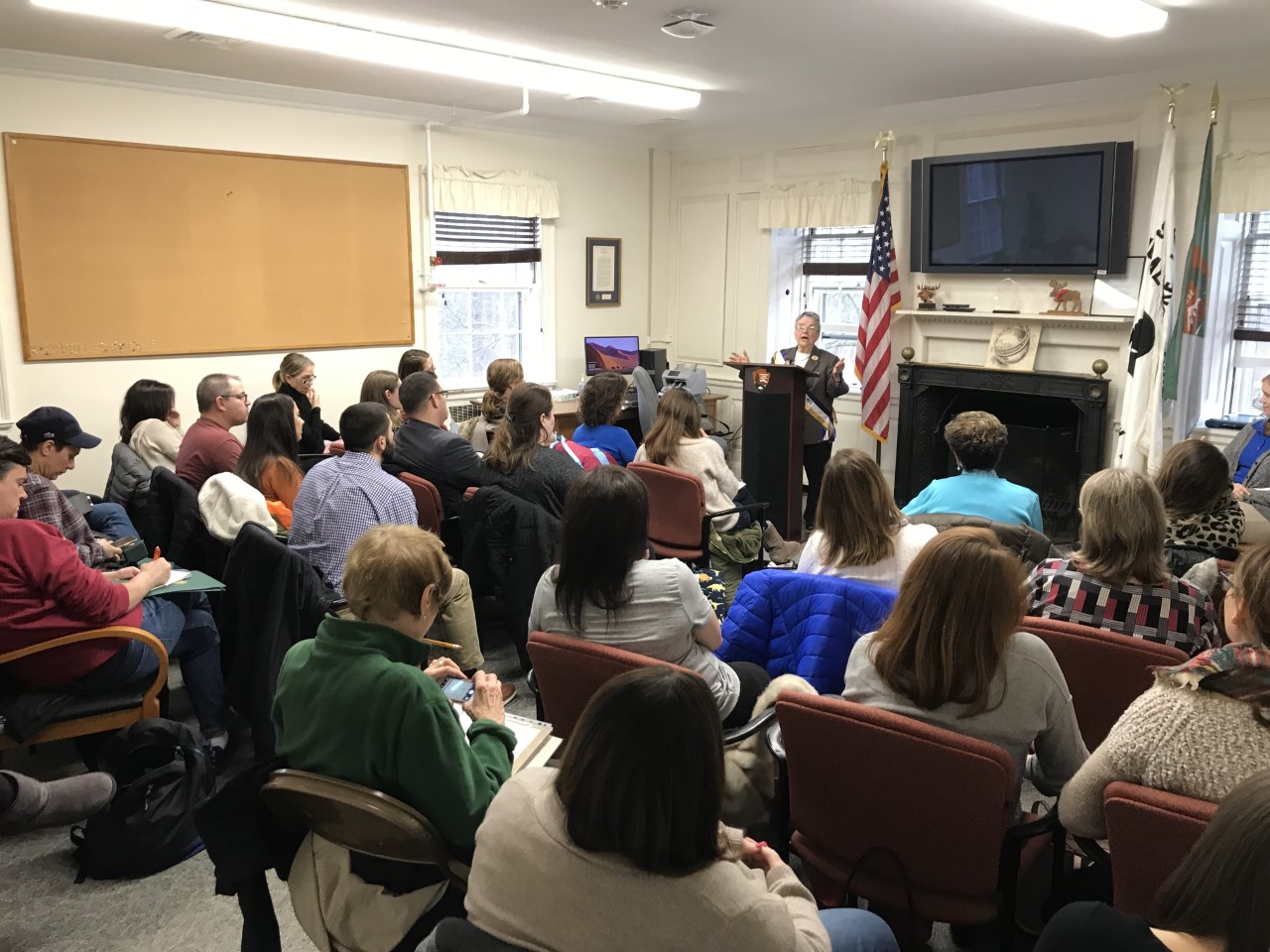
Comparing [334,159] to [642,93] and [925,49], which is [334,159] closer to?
[642,93]

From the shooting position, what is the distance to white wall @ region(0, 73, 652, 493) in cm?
509

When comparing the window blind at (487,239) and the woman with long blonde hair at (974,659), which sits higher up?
the window blind at (487,239)

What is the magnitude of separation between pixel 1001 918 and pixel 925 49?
437 cm

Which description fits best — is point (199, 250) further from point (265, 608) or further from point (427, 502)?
point (265, 608)

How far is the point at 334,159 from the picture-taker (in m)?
6.14

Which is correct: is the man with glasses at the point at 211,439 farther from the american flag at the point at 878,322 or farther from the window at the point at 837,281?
the window at the point at 837,281

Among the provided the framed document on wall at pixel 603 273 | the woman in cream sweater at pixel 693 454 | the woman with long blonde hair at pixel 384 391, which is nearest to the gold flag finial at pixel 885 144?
the framed document on wall at pixel 603 273

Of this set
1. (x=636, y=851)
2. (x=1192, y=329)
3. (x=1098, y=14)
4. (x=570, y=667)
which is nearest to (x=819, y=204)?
(x=1192, y=329)

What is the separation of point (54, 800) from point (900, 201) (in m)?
5.94

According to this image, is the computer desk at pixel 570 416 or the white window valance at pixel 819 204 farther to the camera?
the computer desk at pixel 570 416

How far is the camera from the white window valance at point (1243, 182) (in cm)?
501

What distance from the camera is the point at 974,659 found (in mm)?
1769

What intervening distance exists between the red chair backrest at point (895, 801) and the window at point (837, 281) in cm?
559

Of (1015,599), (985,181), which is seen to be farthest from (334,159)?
(1015,599)
